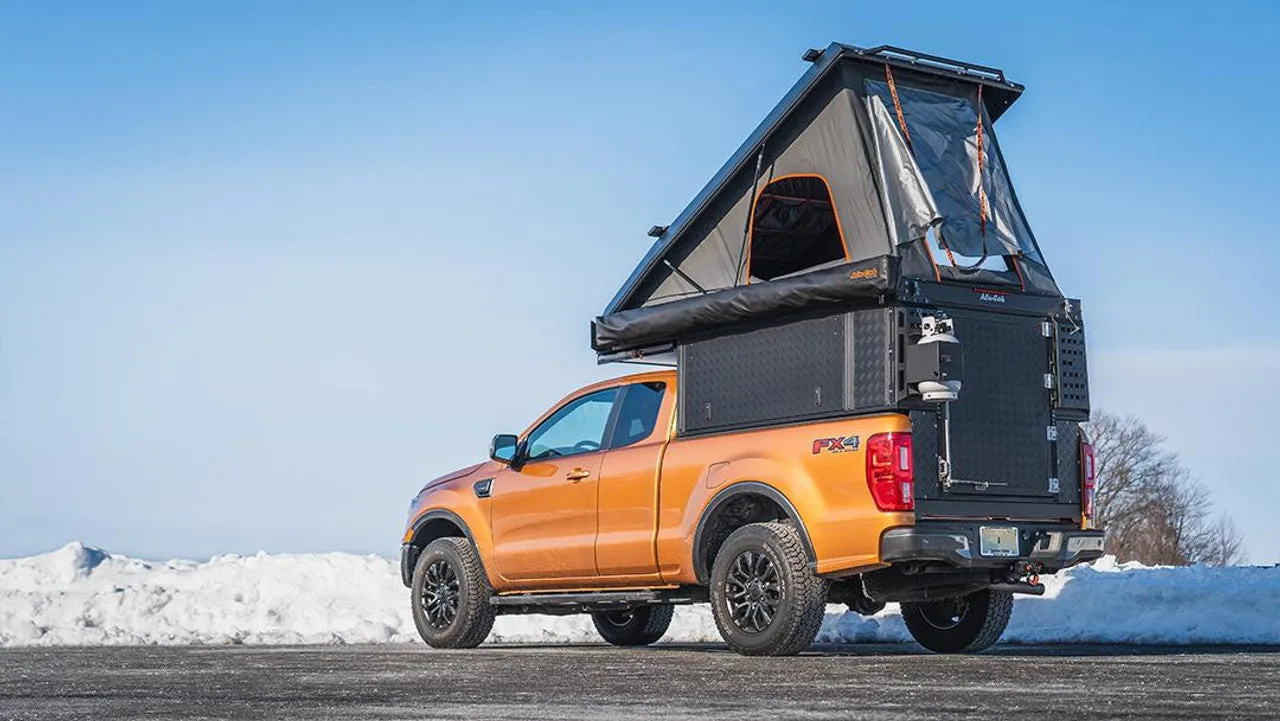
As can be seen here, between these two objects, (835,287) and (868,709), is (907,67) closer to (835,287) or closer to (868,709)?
(835,287)

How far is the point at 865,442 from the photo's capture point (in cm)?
1033

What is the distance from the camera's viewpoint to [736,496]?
1112 cm

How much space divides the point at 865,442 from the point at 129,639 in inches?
353

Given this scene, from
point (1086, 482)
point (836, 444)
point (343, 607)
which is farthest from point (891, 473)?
point (343, 607)

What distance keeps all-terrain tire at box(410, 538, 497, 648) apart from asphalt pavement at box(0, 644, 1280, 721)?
4.38 ft

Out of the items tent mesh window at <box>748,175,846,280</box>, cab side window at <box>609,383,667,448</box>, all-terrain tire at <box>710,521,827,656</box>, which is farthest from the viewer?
tent mesh window at <box>748,175,846,280</box>

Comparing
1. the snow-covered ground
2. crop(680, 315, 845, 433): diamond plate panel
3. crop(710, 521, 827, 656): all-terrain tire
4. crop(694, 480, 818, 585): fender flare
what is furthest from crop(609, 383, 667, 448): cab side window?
the snow-covered ground

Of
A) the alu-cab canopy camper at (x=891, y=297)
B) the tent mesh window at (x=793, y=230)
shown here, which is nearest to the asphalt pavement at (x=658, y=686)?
the alu-cab canopy camper at (x=891, y=297)

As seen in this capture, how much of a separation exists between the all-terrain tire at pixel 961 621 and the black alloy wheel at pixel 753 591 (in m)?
1.77

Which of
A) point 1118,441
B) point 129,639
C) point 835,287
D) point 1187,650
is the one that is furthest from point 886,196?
point 1118,441

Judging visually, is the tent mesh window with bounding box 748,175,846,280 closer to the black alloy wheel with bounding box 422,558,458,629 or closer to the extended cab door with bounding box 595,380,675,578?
the extended cab door with bounding box 595,380,675,578

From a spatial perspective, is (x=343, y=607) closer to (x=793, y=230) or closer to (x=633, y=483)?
(x=633, y=483)

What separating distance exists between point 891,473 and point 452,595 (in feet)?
14.9

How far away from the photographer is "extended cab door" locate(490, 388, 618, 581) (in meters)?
12.4
